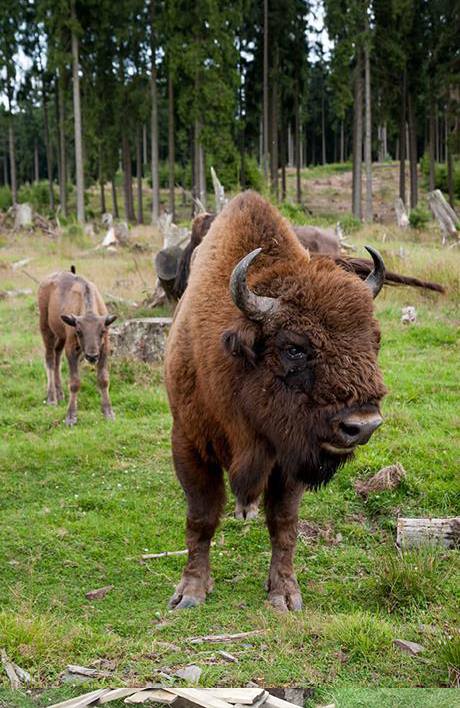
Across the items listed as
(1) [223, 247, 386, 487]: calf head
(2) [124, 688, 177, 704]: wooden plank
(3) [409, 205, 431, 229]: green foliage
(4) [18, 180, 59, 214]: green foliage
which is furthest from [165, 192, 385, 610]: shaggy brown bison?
(4) [18, 180, 59, 214]: green foliage

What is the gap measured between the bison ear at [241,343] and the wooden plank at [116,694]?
1.81m

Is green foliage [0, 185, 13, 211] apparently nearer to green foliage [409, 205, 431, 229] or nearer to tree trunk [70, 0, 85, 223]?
tree trunk [70, 0, 85, 223]

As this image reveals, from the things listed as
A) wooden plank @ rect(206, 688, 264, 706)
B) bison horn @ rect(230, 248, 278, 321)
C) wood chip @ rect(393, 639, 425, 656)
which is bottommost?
wood chip @ rect(393, 639, 425, 656)

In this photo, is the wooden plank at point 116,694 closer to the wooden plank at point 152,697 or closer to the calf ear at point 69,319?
the wooden plank at point 152,697

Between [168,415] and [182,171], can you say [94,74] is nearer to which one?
[182,171]

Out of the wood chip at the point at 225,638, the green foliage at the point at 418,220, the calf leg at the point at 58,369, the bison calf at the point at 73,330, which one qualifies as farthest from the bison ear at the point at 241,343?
the green foliage at the point at 418,220

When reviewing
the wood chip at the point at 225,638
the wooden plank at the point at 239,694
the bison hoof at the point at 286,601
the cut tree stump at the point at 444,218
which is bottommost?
the bison hoof at the point at 286,601

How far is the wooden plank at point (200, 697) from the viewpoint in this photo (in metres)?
3.41

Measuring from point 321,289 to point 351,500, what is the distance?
9.50ft

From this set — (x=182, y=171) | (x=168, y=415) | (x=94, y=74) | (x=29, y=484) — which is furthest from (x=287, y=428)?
(x=182, y=171)

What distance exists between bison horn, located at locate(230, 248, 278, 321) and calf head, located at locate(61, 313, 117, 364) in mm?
5528

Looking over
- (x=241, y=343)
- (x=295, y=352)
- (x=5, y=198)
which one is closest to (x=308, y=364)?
(x=295, y=352)

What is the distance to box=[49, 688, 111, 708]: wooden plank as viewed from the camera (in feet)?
11.6

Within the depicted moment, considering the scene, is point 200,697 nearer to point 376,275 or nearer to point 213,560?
point 213,560
